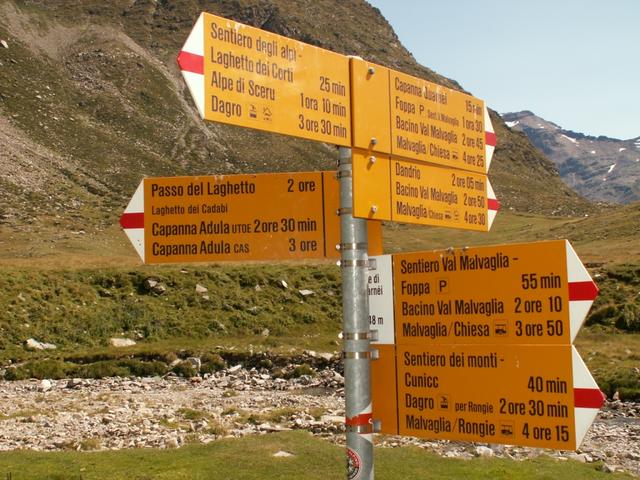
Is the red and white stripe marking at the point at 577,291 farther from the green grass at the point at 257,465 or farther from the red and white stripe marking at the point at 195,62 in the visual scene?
the green grass at the point at 257,465

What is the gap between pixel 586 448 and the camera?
18.4 metres

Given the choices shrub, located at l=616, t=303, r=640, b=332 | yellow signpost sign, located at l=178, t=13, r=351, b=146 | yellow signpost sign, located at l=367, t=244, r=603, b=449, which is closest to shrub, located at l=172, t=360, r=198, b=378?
shrub, located at l=616, t=303, r=640, b=332

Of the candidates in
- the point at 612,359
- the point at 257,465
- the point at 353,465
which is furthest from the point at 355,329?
the point at 612,359

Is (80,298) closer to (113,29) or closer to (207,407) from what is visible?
(207,407)

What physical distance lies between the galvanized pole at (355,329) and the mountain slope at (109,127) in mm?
55627

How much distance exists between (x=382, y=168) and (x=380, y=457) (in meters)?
11.9

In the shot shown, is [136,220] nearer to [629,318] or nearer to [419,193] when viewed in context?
[419,193]

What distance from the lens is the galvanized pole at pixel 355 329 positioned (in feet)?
16.5

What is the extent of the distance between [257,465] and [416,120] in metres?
10.9

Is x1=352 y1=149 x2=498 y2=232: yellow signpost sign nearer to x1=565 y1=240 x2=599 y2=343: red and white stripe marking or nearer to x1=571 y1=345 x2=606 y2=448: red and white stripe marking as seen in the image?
x1=565 y1=240 x2=599 y2=343: red and white stripe marking

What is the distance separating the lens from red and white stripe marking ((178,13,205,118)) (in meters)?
4.49

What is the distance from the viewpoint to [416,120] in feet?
18.7

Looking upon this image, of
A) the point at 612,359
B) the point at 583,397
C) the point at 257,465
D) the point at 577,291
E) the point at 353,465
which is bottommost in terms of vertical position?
the point at 257,465

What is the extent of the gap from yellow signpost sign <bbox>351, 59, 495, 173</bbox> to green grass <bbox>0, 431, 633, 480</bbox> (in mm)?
9411
